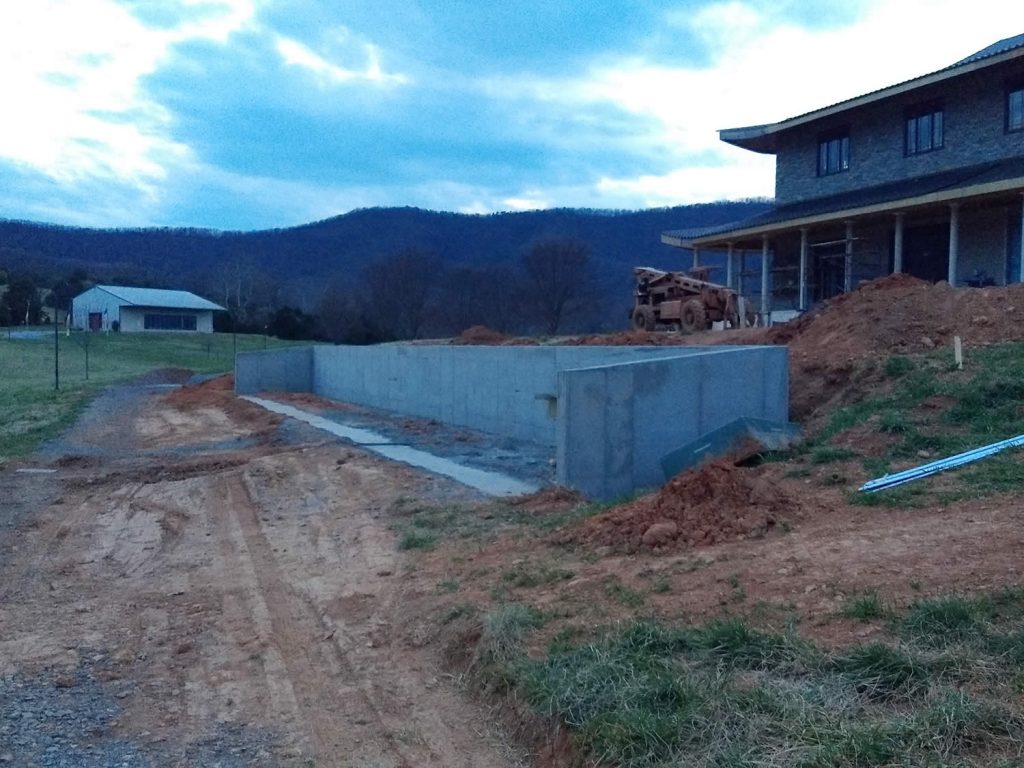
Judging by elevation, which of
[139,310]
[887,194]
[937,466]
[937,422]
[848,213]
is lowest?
[937,466]

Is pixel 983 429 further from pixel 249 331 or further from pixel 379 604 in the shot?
pixel 249 331

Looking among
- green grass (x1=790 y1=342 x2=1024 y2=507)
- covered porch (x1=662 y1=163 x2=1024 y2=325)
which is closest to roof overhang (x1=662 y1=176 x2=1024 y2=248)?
covered porch (x1=662 y1=163 x2=1024 y2=325)

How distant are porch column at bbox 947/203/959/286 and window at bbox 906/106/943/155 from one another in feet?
9.37

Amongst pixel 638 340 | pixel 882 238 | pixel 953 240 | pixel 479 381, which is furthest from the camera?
pixel 882 238

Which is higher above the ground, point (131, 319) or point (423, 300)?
point (423, 300)

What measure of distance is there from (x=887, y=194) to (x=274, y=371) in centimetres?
2301

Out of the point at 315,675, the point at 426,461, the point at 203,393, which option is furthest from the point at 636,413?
the point at 203,393

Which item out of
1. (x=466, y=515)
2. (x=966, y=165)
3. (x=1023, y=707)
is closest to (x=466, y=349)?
(x=466, y=515)

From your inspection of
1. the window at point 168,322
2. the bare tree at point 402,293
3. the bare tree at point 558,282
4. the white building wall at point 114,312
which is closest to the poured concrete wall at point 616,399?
the bare tree at point 558,282

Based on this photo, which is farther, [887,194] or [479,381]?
[887,194]

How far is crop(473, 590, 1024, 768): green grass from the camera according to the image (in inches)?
177

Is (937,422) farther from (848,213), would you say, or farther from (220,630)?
(848,213)

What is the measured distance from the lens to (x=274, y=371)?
3972 centimetres

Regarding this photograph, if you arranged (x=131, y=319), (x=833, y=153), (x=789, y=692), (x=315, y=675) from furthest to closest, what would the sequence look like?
(x=131, y=319), (x=833, y=153), (x=315, y=675), (x=789, y=692)
